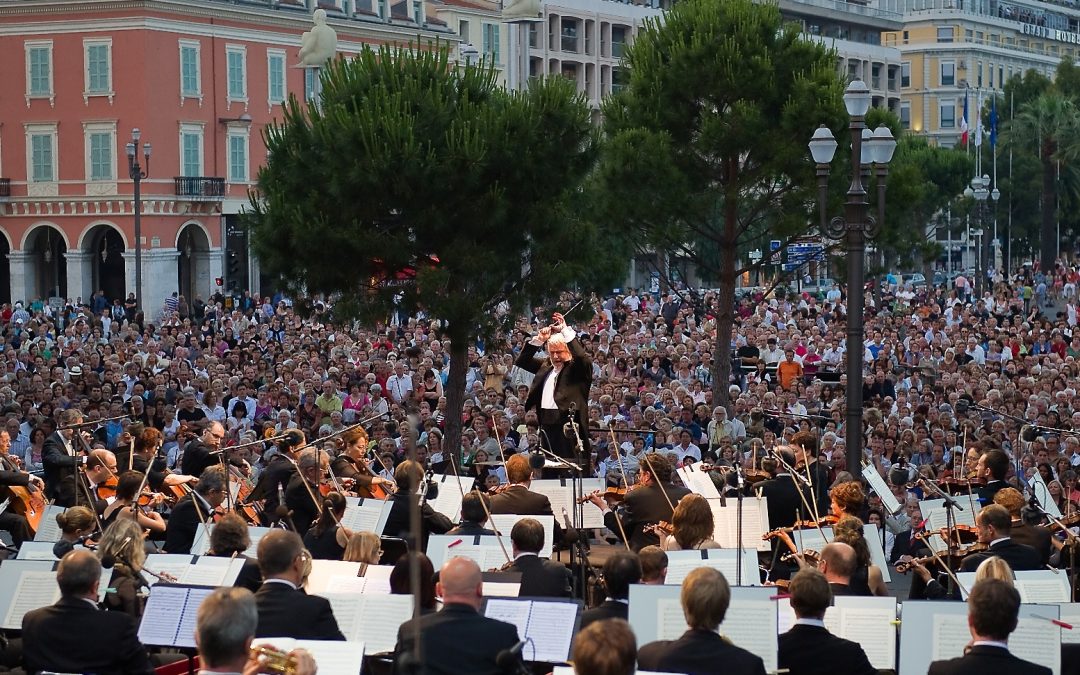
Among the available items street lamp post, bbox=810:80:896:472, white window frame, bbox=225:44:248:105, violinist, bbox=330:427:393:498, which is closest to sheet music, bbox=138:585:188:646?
violinist, bbox=330:427:393:498

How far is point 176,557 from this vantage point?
11211 millimetres

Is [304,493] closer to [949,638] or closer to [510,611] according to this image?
[510,611]

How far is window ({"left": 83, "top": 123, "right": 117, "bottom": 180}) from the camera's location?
55562 millimetres

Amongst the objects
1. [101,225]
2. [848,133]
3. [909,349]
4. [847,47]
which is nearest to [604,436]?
[848,133]

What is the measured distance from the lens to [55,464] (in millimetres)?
16672

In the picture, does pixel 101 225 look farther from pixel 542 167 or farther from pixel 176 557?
pixel 176 557

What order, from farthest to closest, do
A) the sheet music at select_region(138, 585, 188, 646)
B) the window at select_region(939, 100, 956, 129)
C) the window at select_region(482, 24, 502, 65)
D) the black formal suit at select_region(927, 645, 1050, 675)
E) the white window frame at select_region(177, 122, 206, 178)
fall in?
the window at select_region(939, 100, 956, 129)
the window at select_region(482, 24, 502, 65)
the white window frame at select_region(177, 122, 206, 178)
the sheet music at select_region(138, 585, 188, 646)
the black formal suit at select_region(927, 645, 1050, 675)

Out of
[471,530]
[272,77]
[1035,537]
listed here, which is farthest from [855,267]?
[272,77]

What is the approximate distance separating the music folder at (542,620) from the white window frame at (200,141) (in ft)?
160

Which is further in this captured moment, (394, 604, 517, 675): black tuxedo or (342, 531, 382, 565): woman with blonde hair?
(342, 531, 382, 565): woman with blonde hair

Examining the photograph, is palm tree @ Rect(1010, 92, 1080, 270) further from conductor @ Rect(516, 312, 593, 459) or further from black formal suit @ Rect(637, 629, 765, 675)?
black formal suit @ Rect(637, 629, 765, 675)

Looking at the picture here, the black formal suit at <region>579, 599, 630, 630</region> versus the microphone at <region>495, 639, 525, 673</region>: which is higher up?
the microphone at <region>495, 639, 525, 673</region>

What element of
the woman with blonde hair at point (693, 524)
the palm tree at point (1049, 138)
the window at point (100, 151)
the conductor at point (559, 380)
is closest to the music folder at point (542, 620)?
the woman with blonde hair at point (693, 524)

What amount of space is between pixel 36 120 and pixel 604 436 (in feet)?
131
